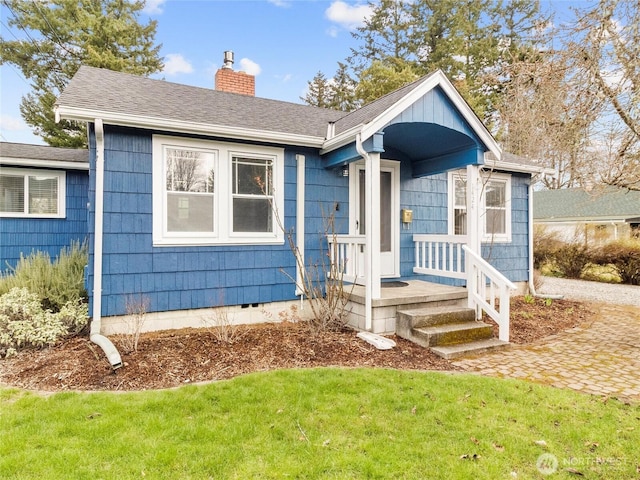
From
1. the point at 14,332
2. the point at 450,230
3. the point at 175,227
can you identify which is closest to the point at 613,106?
the point at 450,230

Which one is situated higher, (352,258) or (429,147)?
(429,147)

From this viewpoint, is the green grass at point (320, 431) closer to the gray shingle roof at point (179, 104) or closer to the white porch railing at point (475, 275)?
the white porch railing at point (475, 275)

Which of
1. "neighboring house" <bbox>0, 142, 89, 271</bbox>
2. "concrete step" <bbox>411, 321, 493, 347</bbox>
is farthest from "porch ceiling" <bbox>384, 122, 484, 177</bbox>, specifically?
"neighboring house" <bbox>0, 142, 89, 271</bbox>

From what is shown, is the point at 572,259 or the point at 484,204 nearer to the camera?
the point at 484,204

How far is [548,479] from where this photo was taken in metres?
2.37

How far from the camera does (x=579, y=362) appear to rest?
180 inches

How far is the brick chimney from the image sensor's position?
348 inches

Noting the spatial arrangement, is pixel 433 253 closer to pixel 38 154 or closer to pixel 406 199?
pixel 406 199

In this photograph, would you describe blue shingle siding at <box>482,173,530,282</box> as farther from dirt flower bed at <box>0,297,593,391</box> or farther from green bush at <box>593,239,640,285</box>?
green bush at <box>593,239,640,285</box>

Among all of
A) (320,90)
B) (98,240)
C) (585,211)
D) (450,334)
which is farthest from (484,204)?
(320,90)

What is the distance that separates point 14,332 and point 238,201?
3.35 m

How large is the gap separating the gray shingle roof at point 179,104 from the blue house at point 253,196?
0.11 ft

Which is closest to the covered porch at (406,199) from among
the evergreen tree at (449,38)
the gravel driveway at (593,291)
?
the gravel driveway at (593,291)

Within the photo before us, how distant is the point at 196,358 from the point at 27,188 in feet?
22.4
